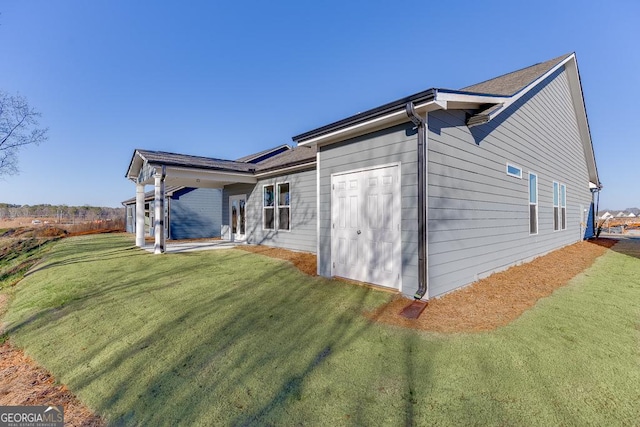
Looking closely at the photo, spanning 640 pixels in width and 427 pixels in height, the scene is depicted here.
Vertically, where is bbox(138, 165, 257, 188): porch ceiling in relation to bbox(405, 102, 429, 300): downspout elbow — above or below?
above

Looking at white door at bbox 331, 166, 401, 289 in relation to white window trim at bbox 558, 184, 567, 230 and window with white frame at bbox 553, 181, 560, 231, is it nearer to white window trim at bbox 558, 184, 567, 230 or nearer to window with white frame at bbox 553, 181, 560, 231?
window with white frame at bbox 553, 181, 560, 231

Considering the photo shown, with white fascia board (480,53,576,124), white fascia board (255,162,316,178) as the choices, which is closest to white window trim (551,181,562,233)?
white fascia board (480,53,576,124)

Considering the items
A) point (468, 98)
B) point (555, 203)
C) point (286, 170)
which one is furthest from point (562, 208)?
point (286, 170)

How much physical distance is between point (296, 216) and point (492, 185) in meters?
5.83

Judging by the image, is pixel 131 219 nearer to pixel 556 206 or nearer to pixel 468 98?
pixel 468 98

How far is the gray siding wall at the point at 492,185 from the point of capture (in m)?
4.55

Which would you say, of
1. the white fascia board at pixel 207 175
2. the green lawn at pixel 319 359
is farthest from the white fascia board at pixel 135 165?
the green lawn at pixel 319 359

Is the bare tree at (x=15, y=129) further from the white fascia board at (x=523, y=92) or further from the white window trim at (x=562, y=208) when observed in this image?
the white window trim at (x=562, y=208)

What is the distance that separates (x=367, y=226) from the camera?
514cm

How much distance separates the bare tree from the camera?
11.8m

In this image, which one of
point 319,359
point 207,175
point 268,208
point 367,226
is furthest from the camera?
point 268,208

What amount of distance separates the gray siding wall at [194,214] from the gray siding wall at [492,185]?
1568 centimetres

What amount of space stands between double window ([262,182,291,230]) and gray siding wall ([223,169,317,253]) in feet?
0.59

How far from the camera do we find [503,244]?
20.8 ft
